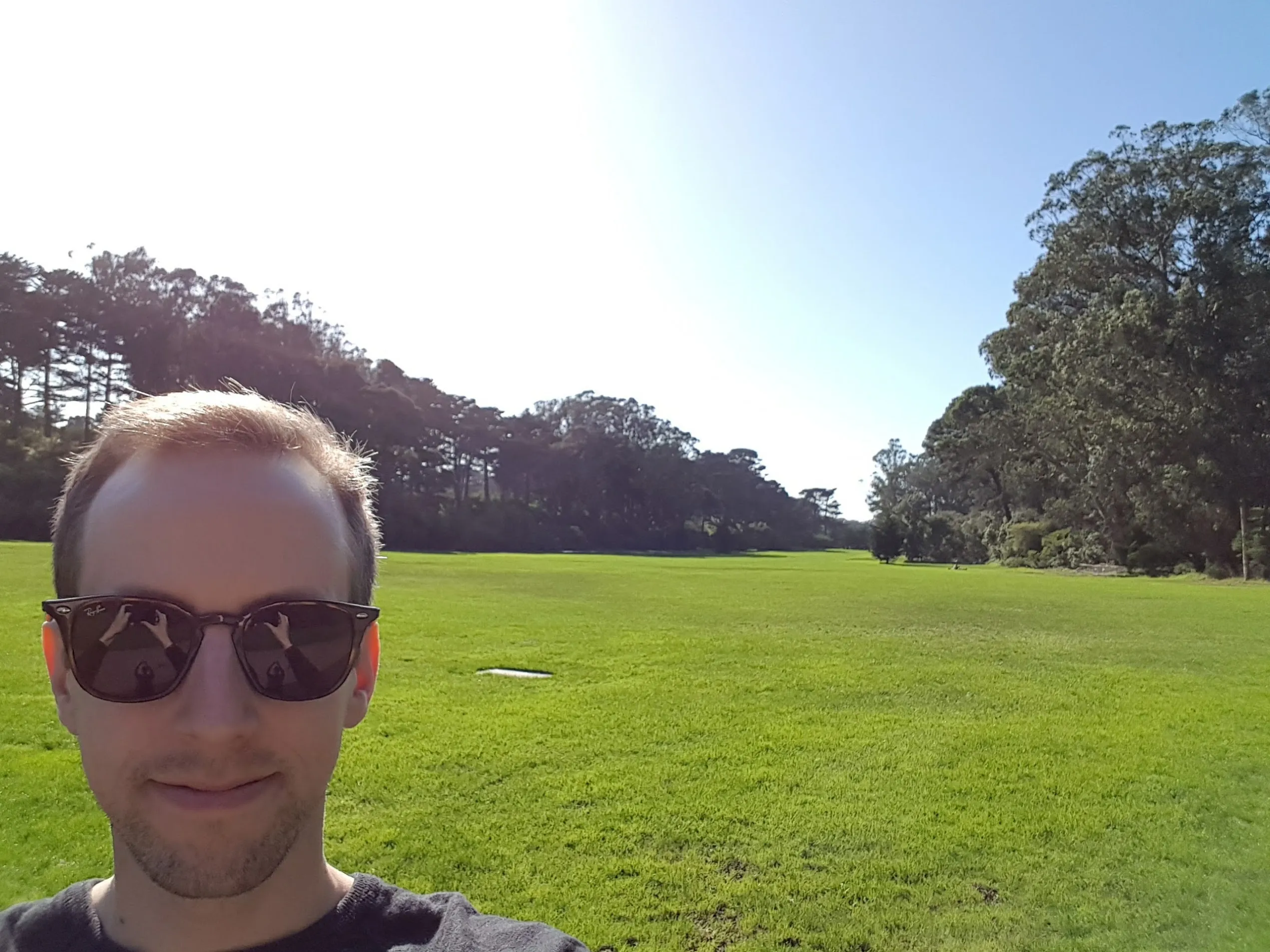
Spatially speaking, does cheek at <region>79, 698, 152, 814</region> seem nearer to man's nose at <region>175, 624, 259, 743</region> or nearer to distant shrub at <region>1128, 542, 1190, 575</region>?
man's nose at <region>175, 624, 259, 743</region>

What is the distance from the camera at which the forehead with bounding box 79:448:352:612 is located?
1.21 meters

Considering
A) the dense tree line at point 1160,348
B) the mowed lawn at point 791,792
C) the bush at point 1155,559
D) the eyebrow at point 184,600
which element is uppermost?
the dense tree line at point 1160,348

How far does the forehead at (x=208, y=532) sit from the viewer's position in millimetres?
1210

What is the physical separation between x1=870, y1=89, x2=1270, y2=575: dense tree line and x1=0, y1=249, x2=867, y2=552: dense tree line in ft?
77.4

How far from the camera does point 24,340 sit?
36188 mm

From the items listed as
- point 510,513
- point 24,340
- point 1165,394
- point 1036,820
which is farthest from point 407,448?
point 1036,820

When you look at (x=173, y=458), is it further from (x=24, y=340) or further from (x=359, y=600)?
(x=24, y=340)

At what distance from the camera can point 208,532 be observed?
1.22 m

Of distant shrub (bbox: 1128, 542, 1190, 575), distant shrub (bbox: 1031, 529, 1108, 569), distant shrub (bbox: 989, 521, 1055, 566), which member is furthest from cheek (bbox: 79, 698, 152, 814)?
distant shrub (bbox: 989, 521, 1055, 566)

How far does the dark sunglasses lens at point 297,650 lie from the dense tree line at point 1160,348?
98.0ft

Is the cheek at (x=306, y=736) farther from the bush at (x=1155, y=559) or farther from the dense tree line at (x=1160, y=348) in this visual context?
the bush at (x=1155, y=559)

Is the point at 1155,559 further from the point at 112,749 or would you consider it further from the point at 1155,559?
the point at 112,749

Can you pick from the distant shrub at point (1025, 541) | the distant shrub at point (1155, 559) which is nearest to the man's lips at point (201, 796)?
the distant shrub at point (1155, 559)

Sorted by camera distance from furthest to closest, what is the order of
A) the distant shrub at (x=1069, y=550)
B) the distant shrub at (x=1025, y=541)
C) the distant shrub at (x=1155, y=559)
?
the distant shrub at (x=1025, y=541)
the distant shrub at (x=1069, y=550)
the distant shrub at (x=1155, y=559)
